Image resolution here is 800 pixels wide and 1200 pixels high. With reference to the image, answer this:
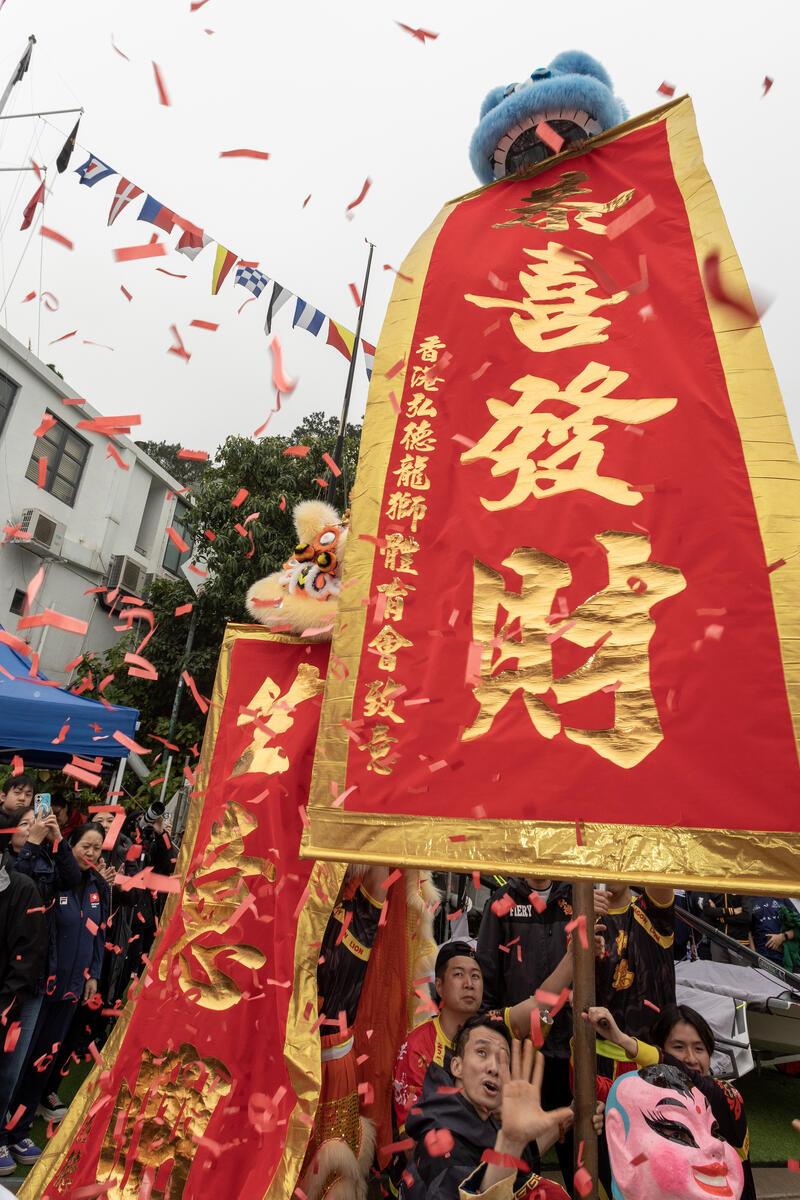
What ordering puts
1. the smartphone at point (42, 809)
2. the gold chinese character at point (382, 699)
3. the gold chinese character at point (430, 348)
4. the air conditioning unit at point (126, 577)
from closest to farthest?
1. the gold chinese character at point (382, 699)
2. the gold chinese character at point (430, 348)
3. the smartphone at point (42, 809)
4. the air conditioning unit at point (126, 577)

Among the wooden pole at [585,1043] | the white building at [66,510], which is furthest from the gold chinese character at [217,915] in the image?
the white building at [66,510]

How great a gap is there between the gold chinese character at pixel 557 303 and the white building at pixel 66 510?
933cm

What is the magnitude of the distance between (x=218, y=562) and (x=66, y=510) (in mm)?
3106

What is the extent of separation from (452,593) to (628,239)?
1.66m

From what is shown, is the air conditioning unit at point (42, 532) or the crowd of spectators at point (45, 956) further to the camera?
the air conditioning unit at point (42, 532)

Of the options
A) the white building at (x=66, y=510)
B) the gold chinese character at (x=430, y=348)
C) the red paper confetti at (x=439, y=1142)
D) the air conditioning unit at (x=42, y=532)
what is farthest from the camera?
the air conditioning unit at (x=42, y=532)

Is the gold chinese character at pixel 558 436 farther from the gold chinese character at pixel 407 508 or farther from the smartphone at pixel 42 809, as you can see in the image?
the smartphone at pixel 42 809

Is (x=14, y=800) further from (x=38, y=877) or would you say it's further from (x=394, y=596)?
(x=394, y=596)

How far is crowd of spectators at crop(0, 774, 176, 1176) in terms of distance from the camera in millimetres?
3496

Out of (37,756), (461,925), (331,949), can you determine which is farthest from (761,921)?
(37,756)

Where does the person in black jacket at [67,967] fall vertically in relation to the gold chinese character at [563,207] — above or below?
below

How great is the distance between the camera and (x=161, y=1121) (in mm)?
2496

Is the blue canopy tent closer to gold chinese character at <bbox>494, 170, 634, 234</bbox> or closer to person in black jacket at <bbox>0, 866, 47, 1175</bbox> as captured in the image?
person in black jacket at <bbox>0, 866, 47, 1175</bbox>

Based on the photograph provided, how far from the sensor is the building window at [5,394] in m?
11.2
